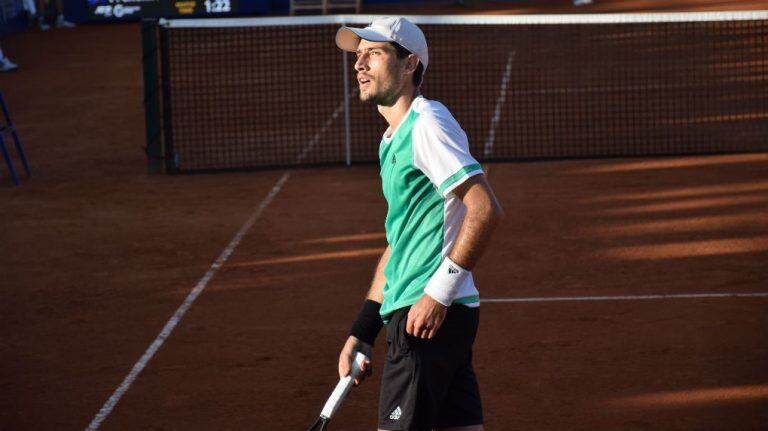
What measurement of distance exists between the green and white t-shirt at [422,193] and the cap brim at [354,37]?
260 millimetres

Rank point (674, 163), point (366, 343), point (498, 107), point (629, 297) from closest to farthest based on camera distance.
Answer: point (366, 343) → point (629, 297) → point (674, 163) → point (498, 107)

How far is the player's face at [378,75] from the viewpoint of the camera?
14.4 feet

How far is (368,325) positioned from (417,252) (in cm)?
42

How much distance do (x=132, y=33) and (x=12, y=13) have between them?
291 cm

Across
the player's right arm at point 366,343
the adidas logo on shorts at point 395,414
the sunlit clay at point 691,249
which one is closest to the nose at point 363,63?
the player's right arm at point 366,343

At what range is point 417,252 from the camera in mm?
4406

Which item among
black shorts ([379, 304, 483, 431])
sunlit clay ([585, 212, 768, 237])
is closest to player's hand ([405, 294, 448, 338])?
black shorts ([379, 304, 483, 431])

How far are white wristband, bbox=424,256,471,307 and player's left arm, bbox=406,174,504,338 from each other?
0.01 m

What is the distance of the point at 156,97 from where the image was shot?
14.1m

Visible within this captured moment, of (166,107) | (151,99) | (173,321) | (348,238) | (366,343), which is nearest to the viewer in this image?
(366,343)

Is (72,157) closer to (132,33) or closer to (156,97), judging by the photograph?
(156,97)

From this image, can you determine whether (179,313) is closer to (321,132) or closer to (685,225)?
(685,225)

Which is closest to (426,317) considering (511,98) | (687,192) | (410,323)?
(410,323)

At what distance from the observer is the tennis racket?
4367 millimetres
